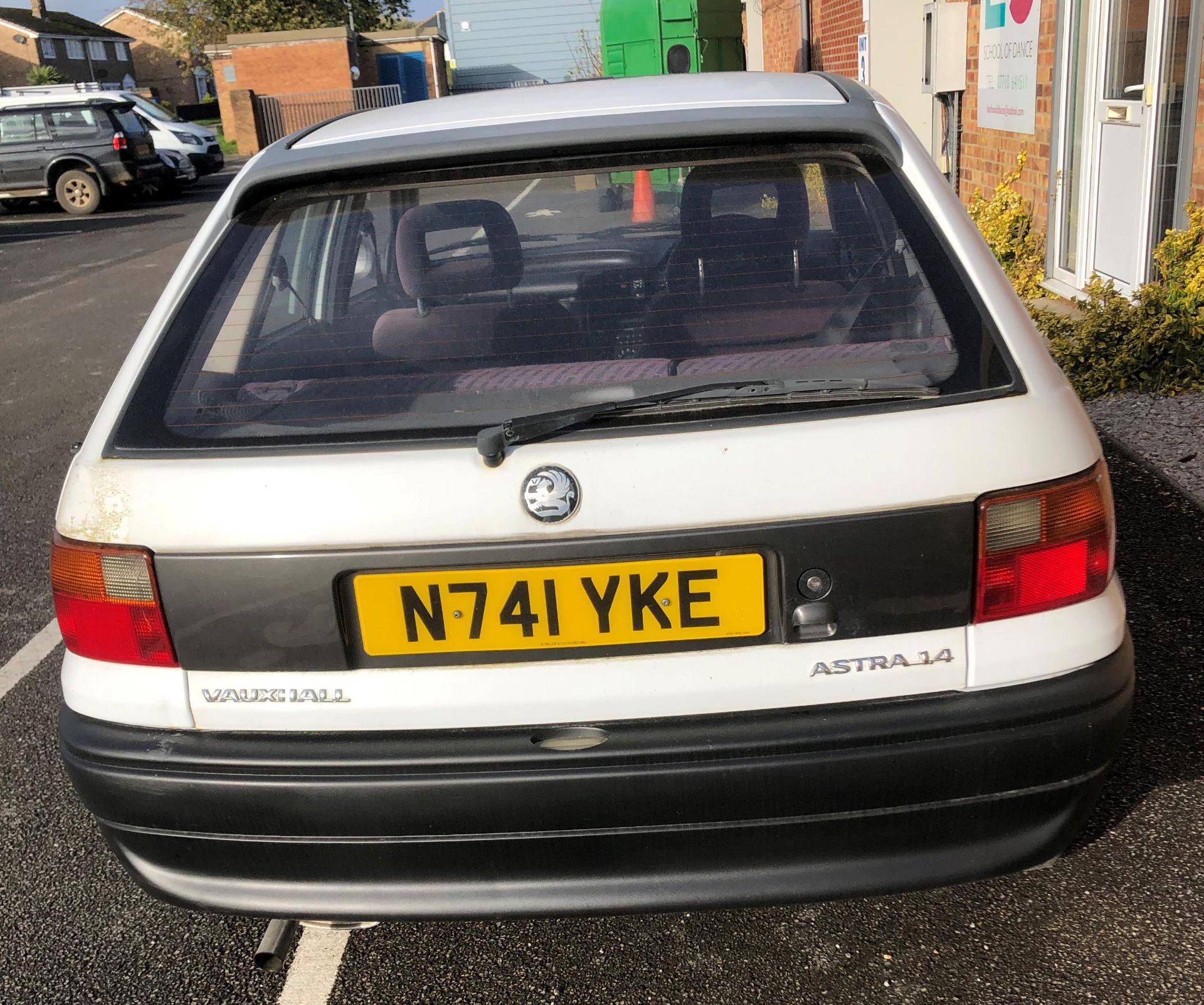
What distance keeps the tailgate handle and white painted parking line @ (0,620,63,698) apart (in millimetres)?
3001

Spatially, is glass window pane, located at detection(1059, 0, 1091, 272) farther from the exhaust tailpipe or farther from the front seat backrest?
the exhaust tailpipe

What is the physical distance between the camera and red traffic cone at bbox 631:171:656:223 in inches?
90.4

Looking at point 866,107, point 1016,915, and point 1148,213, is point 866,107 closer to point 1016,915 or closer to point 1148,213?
point 1016,915

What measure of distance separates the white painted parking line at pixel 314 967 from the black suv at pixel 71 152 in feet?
73.6

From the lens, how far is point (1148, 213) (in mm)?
6922

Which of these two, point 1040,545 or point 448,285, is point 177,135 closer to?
→ point 448,285

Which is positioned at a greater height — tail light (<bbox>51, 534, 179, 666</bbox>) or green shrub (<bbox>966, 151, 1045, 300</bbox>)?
tail light (<bbox>51, 534, 179, 666</bbox>)

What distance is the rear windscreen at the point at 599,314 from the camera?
2.07 metres

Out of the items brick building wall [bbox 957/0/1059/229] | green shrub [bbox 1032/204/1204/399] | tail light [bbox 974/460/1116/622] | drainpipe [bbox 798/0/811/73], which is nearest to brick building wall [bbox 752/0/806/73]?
drainpipe [bbox 798/0/811/73]

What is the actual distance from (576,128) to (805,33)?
14.9m

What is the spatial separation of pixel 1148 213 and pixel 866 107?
17.6 feet

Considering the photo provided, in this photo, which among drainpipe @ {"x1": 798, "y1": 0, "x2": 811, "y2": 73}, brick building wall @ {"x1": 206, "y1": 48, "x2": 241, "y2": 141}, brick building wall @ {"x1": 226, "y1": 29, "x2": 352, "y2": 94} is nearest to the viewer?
drainpipe @ {"x1": 798, "y1": 0, "x2": 811, "y2": 73}

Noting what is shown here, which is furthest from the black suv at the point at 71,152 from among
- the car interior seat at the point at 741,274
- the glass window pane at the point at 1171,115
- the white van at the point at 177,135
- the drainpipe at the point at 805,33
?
the car interior seat at the point at 741,274

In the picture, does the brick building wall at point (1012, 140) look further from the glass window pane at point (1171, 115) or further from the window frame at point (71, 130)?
the window frame at point (71, 130)
